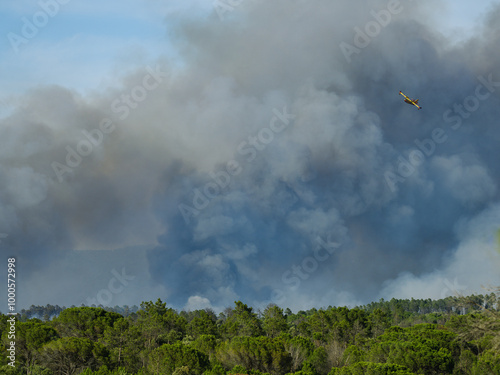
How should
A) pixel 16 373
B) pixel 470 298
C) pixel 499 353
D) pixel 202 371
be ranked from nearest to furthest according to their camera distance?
pixel 499 353, pixel 470 298, pixel 16 373, pixel 202 371

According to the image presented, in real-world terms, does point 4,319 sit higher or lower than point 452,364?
higher

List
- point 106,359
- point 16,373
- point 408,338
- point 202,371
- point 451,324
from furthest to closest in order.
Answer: point 451,324, point 408,338, point 106,359, point 202,371, point 16,373

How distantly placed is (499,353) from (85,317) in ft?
282

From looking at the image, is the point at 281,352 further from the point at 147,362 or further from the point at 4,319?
the point at 4,319

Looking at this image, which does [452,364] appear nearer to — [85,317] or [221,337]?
[221,337]

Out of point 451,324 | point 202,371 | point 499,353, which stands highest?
point 451,324

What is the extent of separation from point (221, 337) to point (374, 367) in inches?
2240

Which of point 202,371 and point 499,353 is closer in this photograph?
point 499,353

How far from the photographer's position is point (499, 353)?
22.7m

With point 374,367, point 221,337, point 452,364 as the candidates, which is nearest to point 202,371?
point 374,367

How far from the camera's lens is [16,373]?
5772 cm

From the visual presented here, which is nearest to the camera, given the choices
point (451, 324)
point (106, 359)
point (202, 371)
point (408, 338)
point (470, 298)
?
point (470, 298)

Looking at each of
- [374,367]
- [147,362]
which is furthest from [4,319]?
[374,367]

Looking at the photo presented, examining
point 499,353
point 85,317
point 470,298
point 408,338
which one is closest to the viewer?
point 499,353
